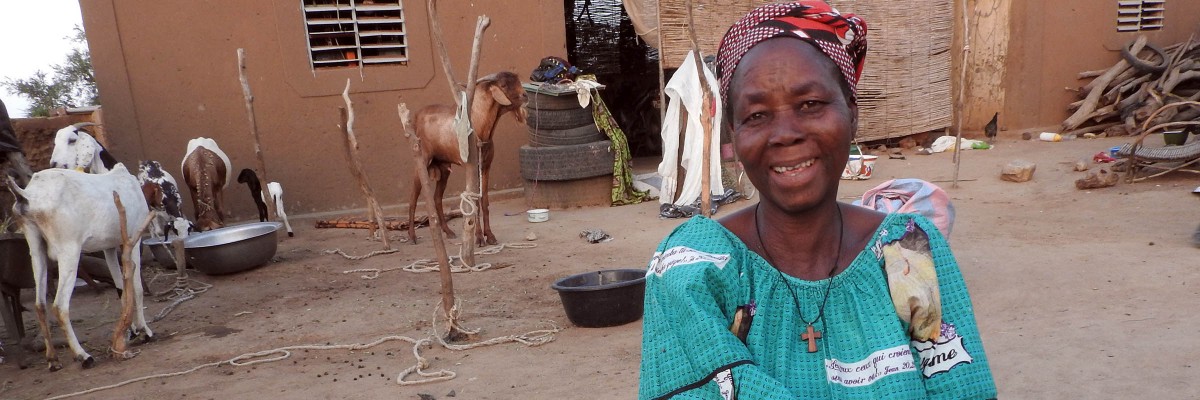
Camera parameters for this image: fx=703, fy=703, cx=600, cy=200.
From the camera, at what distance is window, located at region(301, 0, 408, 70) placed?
26.7 feet

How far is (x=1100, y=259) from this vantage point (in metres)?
4.85

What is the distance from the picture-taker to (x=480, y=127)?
22.5 ft

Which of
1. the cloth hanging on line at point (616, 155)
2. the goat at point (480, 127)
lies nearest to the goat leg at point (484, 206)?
the goat at point (480, 127)

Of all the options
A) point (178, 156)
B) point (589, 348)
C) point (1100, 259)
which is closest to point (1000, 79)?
point (1100, 259)

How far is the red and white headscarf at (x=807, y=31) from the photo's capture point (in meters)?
1.26

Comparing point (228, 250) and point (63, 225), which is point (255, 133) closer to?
point (228, 250)

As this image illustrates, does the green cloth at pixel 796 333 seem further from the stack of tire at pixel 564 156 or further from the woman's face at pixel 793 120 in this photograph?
the stack of tire at pixel 564 156

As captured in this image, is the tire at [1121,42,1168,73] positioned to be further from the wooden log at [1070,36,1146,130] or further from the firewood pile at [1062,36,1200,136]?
the wooden log at [1070,36,1146,130]

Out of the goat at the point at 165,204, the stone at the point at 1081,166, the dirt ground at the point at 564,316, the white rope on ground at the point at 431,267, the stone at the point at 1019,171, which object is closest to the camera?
the dirt ground at the point at 564,316

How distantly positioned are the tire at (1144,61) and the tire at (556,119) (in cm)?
934

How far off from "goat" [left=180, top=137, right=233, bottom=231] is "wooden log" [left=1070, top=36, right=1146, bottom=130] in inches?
484

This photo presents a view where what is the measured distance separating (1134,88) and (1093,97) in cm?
57

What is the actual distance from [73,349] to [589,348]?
304 cm

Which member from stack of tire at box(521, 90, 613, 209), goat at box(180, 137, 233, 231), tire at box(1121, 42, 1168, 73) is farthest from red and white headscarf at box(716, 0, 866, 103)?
tire at box(1121, 42, 1168, 73)
